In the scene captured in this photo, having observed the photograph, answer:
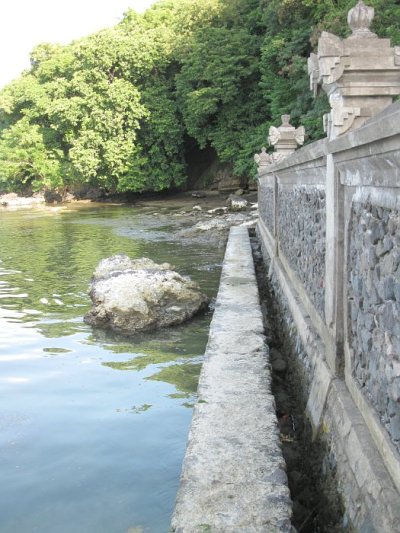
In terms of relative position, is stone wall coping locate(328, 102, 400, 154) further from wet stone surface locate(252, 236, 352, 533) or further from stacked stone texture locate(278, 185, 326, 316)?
wet stone surface locate(252, 236, 352, 533)

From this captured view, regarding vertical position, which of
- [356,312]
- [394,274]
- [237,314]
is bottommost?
[237,314]

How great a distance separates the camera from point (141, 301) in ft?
25.4

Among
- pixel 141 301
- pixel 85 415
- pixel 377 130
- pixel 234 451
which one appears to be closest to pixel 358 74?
pixel 377 130

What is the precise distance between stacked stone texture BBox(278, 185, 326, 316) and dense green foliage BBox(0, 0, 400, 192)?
38.8 ft

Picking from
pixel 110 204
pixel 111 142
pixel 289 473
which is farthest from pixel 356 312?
pixel 110 204

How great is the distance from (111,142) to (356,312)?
31.2 meters

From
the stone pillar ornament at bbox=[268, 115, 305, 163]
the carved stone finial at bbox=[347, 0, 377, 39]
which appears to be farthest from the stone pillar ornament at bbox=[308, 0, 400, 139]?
the stone pillar ornament at bbox=[268, 115, 305, 163]

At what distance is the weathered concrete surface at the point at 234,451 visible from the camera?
2.77 meters

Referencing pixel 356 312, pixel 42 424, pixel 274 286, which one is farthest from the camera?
pixel 274 286

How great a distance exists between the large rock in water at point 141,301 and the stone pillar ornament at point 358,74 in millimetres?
4608

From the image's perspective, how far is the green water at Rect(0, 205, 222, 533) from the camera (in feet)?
12.5

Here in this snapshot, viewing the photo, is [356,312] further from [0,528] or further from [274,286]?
[274,286]

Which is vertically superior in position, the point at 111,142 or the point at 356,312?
the point at 111,142

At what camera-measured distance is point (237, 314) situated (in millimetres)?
6652
